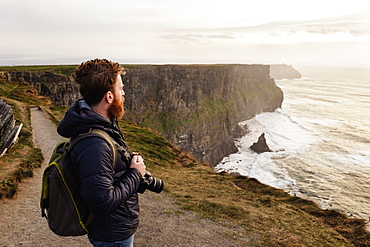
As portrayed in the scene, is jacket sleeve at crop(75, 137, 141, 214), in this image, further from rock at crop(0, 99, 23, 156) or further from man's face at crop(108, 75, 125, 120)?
rock at crop(0, 99, 23, 156)

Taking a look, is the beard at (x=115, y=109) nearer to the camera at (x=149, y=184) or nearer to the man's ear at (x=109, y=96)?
the man's ear at (x=109, y=96)

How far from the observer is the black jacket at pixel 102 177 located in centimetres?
286

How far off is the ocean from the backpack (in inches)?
1245

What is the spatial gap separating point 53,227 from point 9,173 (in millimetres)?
11721

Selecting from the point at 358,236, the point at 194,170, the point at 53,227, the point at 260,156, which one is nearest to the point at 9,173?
the point at 53,227

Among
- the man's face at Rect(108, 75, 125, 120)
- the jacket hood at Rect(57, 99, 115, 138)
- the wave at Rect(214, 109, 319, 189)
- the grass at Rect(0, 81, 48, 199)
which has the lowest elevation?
the wave at Rect(214, 109, 319, 189)

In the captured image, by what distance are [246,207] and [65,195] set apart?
1298 centimetres

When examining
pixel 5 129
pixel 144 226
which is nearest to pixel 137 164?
pixel 144 226

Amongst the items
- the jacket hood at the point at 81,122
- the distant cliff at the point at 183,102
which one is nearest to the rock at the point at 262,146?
the distant cliff at the point at 183,102

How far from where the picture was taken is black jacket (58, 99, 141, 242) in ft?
9.37

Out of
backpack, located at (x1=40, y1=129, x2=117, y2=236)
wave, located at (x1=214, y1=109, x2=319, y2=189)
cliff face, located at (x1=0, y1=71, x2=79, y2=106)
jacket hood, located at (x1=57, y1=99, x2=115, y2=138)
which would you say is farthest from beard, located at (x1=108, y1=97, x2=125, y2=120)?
cliff face, located at (x1=0, y1=71, x2=79, y2=106)

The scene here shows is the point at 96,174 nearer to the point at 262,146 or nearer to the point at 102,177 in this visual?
the point at 102,177

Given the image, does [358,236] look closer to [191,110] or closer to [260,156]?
[260,156]

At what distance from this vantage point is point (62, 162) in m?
2.99
